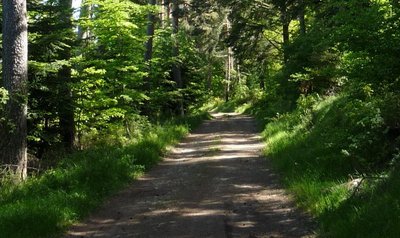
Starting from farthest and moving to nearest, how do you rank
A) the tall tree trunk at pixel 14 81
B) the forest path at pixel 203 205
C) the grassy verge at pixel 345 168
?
the tall tree trunk at pixel 14 81, the forest path at pixel 203 205, the grassy verge at pixel 345 168

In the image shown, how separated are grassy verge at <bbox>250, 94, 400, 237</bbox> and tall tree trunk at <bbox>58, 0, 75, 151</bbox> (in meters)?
6.25

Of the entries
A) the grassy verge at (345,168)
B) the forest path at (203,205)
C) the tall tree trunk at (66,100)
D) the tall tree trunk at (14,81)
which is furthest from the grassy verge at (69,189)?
the grassy verge at (345,168)

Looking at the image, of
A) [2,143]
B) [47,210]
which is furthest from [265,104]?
[47,210]

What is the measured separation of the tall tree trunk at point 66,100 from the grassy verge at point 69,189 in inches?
74.5

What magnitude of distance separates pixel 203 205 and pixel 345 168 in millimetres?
2897

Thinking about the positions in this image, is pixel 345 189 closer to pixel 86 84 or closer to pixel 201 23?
pixel 86 84

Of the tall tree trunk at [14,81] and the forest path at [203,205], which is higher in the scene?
the tall tree trunk at [14,81]

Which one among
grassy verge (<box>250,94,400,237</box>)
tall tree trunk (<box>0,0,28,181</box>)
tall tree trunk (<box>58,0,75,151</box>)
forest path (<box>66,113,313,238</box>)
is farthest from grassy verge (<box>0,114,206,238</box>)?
grassy verge (<box>250,94,400,237</box>)

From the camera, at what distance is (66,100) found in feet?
43.3

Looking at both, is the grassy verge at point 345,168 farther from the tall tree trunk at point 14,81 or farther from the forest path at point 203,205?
the tall tree trunk at point 14,81

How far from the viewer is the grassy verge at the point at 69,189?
22.4 feet

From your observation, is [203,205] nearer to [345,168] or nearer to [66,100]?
[345,168]

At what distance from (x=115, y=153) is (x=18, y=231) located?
18.0 feet

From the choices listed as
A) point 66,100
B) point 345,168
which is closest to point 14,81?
point 66,100
